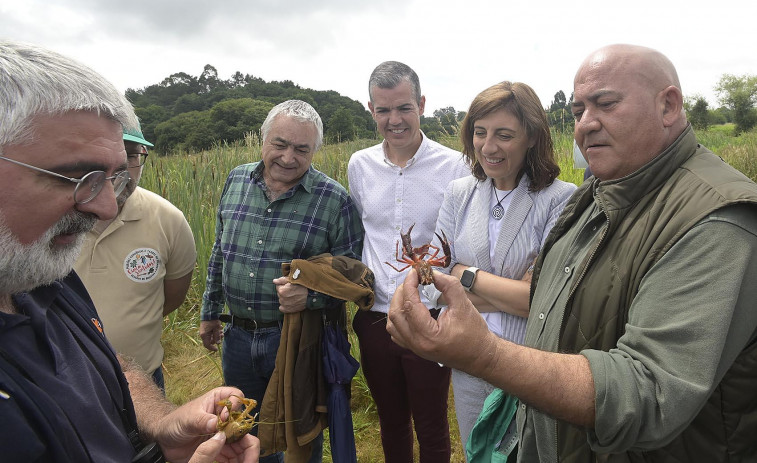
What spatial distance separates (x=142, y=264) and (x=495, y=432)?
7.21ft

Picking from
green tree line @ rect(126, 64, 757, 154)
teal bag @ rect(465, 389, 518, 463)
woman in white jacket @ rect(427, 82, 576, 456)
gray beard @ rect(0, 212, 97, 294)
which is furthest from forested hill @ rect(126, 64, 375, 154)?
teal bag @ rect(465, 389, 518, 463)

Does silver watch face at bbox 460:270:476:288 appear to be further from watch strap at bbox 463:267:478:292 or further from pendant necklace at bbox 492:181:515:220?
pendant necklace at bbox 492:181:515:220

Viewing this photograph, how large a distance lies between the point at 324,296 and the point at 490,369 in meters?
1.67

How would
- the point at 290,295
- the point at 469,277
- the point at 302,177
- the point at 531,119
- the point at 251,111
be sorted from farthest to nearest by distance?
the point at 251,111
the point at 302,177
the point at 290,295
the point at 531,119
the point at 469,277

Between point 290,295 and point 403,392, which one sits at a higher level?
point 290,295

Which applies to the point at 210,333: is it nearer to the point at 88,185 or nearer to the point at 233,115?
the point at 88,185

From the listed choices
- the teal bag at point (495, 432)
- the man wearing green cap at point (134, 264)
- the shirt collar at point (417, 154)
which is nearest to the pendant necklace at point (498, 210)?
the shirt collar at point (417, 154)

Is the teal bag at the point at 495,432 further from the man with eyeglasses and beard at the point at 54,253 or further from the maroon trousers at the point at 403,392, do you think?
the man with eyeglasses and beard at the point at 54,253

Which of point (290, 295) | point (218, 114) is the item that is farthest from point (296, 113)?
point (218, 114)

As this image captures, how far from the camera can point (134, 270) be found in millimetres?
2549

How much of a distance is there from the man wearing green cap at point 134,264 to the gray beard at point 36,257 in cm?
129

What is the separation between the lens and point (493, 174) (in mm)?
2426

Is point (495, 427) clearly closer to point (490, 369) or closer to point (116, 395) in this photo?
point (490, 369)

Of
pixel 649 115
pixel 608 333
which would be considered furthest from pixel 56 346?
pixel 649 115
